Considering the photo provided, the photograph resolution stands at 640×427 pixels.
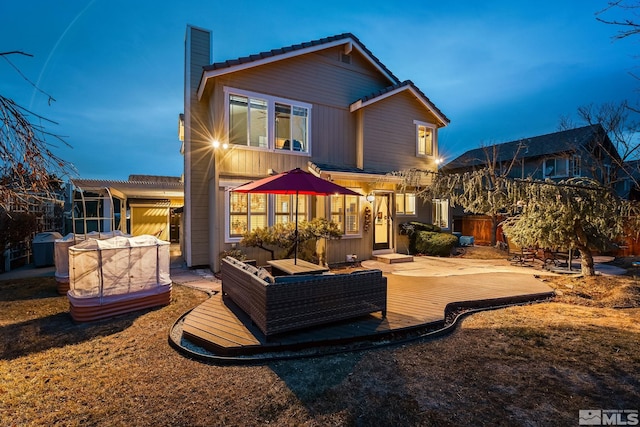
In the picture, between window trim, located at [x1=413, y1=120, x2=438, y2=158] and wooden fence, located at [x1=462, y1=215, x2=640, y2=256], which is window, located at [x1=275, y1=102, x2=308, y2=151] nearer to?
window trim, located at [x1=413, y1=120, x2=438, y2=158]

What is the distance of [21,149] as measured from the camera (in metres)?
2.37

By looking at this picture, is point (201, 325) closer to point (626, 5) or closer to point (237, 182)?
point (237, 182)

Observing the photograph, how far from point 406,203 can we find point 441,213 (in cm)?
223

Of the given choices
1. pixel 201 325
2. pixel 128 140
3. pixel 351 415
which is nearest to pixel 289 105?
pixel 201 325

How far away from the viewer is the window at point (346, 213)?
10.1 metres

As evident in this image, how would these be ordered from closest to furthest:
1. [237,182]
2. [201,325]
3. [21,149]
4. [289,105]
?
[21,149] → [201,325] → [237,182] → [289,105]

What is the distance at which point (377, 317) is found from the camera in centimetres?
476

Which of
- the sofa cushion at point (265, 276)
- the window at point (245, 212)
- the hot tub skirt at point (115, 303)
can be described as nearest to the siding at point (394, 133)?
the window at point (245, 212)

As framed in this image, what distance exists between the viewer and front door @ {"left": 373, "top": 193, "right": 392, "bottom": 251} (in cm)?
1135

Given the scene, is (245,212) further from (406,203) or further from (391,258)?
(406,203)

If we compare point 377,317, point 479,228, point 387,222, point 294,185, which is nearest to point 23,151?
point 294,185

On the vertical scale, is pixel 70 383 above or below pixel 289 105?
below

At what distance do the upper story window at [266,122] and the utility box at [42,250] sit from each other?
7.34 metres

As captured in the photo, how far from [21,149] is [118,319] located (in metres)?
3.76
